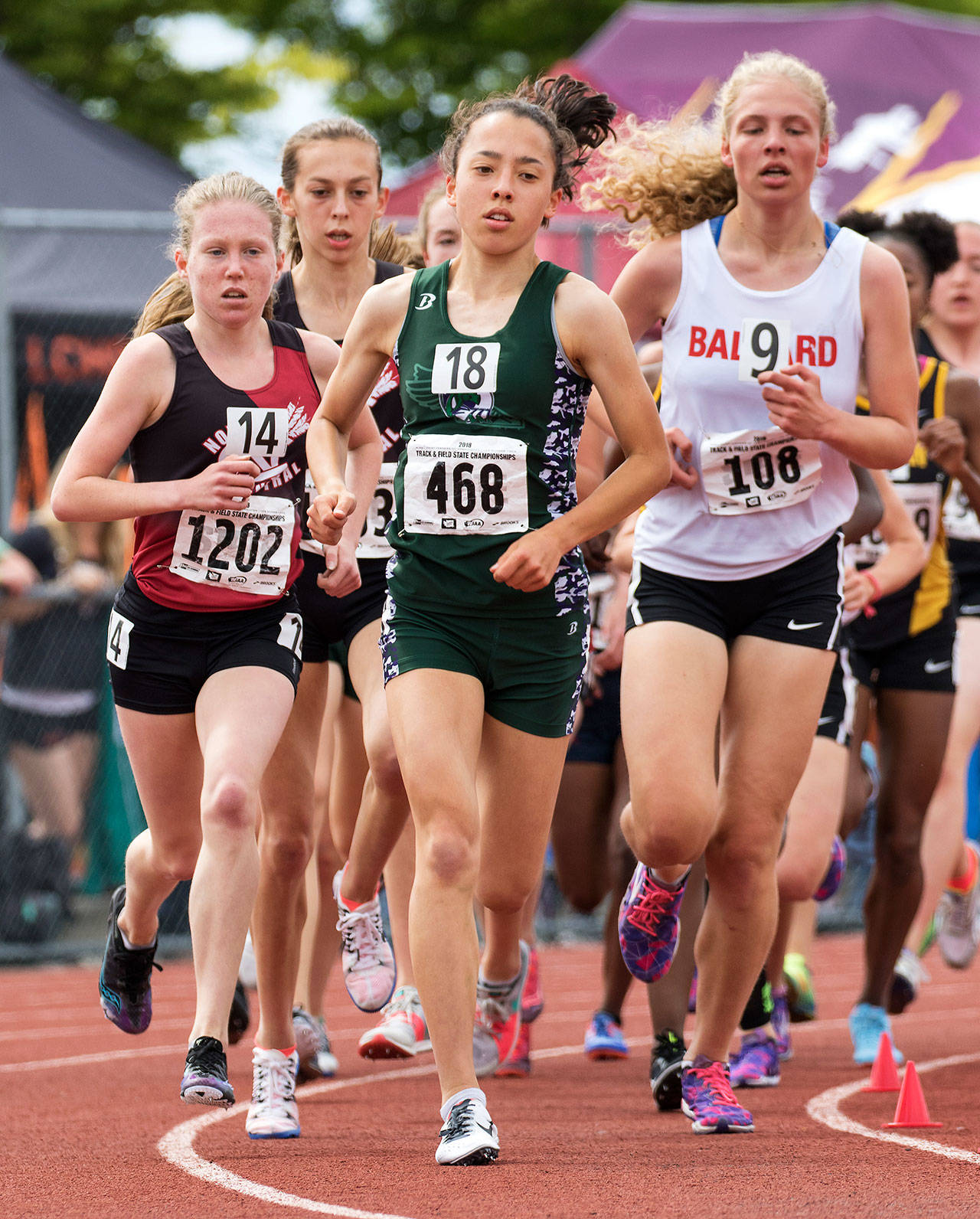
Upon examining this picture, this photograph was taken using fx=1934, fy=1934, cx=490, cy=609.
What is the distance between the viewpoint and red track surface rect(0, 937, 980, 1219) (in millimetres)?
4238

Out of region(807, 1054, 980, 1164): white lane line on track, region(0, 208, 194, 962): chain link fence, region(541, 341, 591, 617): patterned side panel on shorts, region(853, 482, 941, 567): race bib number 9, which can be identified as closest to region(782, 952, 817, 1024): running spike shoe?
region(807, 1054, 980, 1164): white lane line on track

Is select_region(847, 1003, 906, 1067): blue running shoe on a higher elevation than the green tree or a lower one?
lower

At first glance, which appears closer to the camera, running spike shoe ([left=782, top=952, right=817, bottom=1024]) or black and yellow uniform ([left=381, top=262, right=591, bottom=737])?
black and yellow uniform ([left=381, top=262, right=591, bottom=737])

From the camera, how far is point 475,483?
4746 mm

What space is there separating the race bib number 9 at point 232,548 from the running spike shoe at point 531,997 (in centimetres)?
228

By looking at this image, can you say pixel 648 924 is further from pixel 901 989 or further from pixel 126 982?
pixel 901 989

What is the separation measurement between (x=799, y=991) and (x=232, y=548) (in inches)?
134

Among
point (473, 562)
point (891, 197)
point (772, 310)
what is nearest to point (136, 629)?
point (473, 562)

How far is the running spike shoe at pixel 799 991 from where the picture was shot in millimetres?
7547

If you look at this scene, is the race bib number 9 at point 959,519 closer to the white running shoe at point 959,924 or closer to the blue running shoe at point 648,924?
the white running shoe at point 959,924

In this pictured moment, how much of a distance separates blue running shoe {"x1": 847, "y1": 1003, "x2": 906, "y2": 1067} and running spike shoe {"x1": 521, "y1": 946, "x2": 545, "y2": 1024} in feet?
3.72

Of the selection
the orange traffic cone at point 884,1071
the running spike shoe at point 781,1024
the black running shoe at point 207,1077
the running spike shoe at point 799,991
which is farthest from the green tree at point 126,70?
the black running shoe at point 207,1077

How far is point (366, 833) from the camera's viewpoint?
601cm

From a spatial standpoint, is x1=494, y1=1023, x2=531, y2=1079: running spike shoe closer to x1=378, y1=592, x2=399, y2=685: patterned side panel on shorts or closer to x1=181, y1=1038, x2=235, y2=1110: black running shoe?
x1=181, y1=1038, x2=235, y2=1110: black running shoe
